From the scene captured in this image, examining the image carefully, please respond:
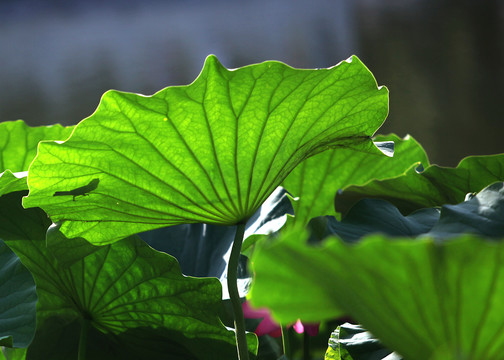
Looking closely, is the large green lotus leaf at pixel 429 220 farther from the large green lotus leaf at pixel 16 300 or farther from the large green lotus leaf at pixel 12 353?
the large green lotus leaf at pixel 12 353

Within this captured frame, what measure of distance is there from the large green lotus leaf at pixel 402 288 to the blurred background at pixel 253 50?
4.13 metres

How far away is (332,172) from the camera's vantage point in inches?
26.8

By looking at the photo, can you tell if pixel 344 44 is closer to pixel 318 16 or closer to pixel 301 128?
pixel 318 16

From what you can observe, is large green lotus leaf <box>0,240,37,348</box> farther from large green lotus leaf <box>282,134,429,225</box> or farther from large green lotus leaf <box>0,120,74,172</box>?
large green lotus leaf <box>282,134,429,225</box>

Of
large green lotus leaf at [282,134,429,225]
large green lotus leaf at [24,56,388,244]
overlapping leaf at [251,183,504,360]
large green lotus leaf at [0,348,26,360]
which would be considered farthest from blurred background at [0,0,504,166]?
overlapping leaf at [251,183,504,360]

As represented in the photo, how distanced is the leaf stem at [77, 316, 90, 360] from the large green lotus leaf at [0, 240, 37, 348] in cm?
5

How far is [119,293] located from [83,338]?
5 cm

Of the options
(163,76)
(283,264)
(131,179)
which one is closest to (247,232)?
(131,179)

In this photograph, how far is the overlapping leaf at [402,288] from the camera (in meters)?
0.21

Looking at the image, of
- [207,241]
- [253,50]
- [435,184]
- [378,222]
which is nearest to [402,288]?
[378,222]

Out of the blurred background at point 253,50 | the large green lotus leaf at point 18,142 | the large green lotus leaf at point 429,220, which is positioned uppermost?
the blurred background at point 253,50

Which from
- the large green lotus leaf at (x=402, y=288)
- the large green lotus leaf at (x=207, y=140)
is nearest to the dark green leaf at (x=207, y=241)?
the large green lotus leaf at (x=207, y=140)

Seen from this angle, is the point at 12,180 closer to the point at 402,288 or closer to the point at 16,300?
the point at 16,300

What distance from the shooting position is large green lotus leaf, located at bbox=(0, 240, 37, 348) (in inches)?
17.1
